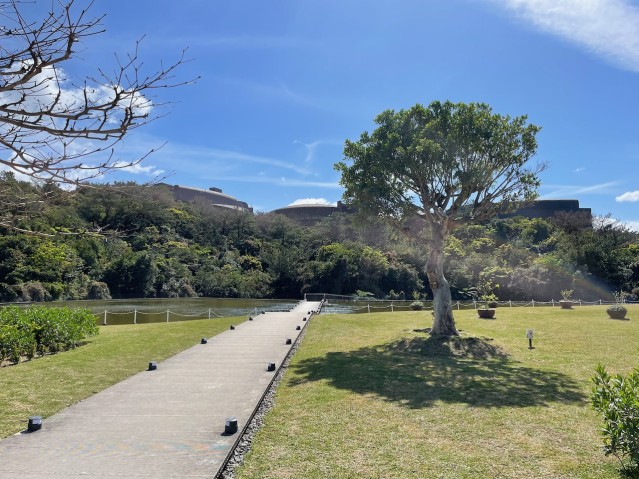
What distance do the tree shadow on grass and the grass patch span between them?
3.74 meters

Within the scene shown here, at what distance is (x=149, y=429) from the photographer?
5305 millimetres

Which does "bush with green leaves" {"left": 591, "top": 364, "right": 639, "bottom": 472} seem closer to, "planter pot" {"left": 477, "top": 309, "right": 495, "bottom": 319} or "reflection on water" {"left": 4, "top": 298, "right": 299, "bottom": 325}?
"planter pot" {"left": 477, "top": 309, "right": 495, "bottom": 319}

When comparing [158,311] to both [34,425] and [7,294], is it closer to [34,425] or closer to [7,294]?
[7,294]

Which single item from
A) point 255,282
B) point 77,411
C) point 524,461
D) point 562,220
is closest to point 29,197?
point 77,411

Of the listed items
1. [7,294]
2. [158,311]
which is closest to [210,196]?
[7,294]

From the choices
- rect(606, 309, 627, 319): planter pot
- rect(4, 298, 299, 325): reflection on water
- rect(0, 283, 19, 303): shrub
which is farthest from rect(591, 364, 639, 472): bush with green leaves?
rect(0, 283, 19, 303): shrub

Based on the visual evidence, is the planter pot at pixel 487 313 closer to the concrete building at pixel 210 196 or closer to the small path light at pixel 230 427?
the small path light at pixel 230 427

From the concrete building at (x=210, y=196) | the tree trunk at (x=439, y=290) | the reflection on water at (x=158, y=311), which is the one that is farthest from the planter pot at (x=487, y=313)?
the concrete building at (x=210, y=196)

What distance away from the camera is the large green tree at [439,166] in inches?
518

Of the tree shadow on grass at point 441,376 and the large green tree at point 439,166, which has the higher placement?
the large green tree at point 439,166

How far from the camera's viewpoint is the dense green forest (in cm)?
4178

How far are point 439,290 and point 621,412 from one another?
33.7 feet

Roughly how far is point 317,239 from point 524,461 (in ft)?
197

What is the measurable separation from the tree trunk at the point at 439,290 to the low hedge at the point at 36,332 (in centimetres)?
1087
